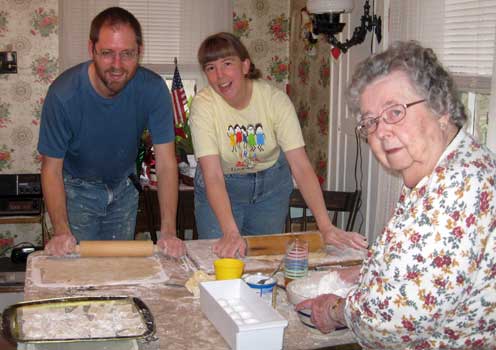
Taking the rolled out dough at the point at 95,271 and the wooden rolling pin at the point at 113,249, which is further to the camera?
the wooden rolling pin at the point at 113,249

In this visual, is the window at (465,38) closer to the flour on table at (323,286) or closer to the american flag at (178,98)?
the flour on table at (323,286)

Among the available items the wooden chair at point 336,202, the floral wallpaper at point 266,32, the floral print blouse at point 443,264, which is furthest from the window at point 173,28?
the floral print blouse at point 443,264

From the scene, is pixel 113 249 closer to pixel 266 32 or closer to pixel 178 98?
pixel 178 98

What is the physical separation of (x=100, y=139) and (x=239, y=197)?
0.61 metres

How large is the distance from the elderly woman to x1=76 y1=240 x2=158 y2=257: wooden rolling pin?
35.6 inches

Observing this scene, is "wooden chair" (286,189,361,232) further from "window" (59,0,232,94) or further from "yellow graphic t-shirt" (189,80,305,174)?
"window" (59,0,232,94)

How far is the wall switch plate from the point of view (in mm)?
4250

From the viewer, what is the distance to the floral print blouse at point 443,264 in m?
1.18

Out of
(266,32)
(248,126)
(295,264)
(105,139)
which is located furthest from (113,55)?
(266,32)

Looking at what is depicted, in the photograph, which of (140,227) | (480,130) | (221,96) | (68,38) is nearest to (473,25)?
(480,130)

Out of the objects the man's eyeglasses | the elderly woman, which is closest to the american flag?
the man's eyeglasses

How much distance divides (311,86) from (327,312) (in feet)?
9.78

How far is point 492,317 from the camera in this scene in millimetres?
1266

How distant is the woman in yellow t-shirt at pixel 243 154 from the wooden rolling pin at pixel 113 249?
9.6 inches
